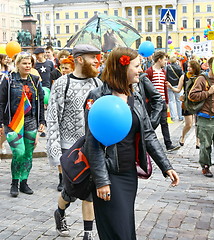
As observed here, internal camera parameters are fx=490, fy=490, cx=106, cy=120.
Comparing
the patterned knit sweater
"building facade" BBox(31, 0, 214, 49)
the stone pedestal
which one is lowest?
the patterned knit sweater

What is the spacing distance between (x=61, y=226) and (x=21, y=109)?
194cm

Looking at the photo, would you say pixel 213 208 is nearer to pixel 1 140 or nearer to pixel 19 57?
pixel 19 57

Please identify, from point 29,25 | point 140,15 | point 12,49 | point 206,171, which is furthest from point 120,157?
point 140,15

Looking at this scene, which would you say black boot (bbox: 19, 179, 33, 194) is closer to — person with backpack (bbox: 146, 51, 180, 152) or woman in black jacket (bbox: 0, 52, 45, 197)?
woman in black jacket (bbox: 0, 52, 45, 197)

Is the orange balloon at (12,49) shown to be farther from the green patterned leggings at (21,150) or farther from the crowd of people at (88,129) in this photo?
the green patterned leggings at (21,150)

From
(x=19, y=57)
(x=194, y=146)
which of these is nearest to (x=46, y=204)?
(x=19, y=57)

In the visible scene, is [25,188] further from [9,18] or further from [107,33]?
[9,18]

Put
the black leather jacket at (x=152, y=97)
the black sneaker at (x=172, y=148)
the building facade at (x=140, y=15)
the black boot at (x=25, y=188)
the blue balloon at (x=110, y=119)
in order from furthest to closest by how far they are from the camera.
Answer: the building facade at (x=140, y=15) < the black sneaker at (x=172, y=148) < the black boot at (x=25, y=188) < the black leather jacket at (x=152, y=97) < the blue balloon at (x=110, y=119)

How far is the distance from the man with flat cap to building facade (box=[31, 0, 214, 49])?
341 ft

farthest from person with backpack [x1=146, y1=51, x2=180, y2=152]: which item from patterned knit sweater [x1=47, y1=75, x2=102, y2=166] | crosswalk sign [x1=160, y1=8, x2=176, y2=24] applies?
patterned knit sweater [x1=47, y1=75, x2=102, y2=166]

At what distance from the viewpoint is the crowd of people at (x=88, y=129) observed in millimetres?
3240

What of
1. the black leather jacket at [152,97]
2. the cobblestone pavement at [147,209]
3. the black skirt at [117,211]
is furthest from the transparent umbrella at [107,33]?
the black skirt at [117,211]

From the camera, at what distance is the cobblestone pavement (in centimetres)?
472

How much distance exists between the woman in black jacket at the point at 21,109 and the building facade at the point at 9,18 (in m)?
109
